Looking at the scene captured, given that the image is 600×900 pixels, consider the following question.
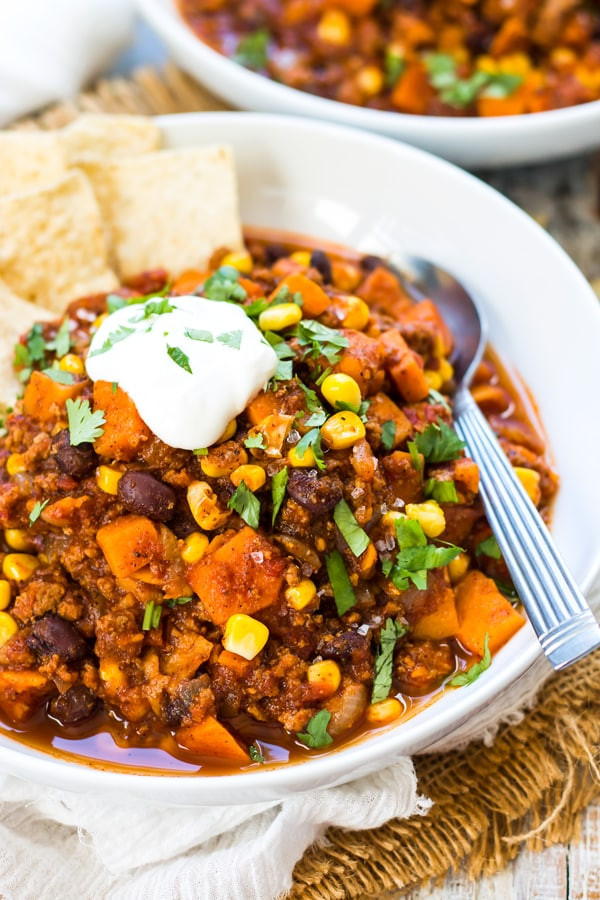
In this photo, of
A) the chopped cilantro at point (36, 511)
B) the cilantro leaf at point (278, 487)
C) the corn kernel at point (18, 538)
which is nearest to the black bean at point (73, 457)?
the chopped cilantro at point (36, 511)

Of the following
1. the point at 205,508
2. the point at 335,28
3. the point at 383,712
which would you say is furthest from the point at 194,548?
the point at 335,28

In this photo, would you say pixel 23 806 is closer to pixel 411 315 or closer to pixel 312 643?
→ pixel 312 643

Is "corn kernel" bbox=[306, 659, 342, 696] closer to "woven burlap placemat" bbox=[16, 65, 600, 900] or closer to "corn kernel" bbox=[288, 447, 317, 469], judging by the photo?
"woven burlap placemat" bbox=[16, 65, 600, 900]

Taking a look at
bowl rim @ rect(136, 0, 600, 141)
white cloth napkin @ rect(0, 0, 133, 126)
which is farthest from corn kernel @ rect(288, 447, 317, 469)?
white cloth napkin @ rect(0, 0, 133, 126)

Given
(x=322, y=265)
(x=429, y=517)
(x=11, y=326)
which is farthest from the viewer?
(x=322, y=265)

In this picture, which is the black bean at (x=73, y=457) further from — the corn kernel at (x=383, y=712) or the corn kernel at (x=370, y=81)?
the corn kernel at (x=370, y=81)

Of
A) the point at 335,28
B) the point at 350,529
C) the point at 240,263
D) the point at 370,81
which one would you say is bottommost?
the point at 350,529

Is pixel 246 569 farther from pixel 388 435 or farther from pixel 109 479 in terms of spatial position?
pixel 388 435
